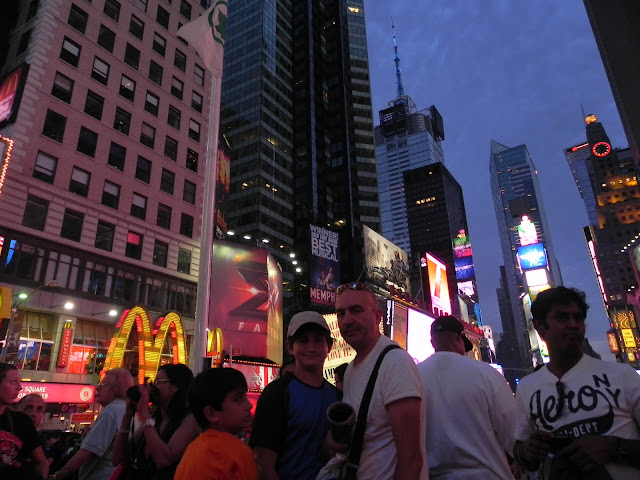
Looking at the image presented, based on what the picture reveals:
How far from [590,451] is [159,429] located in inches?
149

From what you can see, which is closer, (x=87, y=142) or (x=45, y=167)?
(x=45, y=167)

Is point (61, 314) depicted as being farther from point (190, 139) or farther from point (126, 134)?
point (190, 139)

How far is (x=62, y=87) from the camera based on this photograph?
29219 millimetres

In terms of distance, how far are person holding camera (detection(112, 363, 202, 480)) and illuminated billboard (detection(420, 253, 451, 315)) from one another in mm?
25461

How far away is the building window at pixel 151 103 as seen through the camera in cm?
3481

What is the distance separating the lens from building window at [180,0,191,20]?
40062mm

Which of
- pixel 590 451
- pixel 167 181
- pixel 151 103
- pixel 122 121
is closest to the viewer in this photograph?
pixel 590 451

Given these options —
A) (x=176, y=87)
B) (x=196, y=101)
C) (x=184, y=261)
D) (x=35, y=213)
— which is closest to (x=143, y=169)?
(x=184, y=261)

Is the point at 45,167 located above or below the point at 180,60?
below

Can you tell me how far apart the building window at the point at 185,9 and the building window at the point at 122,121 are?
13524mm

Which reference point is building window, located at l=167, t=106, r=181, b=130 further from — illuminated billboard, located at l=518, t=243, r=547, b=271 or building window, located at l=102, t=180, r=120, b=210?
illuminated billboard, located at l=518, t=243, r=547, b=271

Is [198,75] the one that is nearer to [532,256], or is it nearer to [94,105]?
[94,105]

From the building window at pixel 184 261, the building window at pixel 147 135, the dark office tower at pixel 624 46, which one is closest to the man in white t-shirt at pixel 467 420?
the dark office tower at pixel 624 46

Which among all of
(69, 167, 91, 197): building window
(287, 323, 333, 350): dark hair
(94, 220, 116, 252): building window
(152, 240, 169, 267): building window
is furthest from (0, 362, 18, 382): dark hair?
(152, 240, 169, 267): building window
